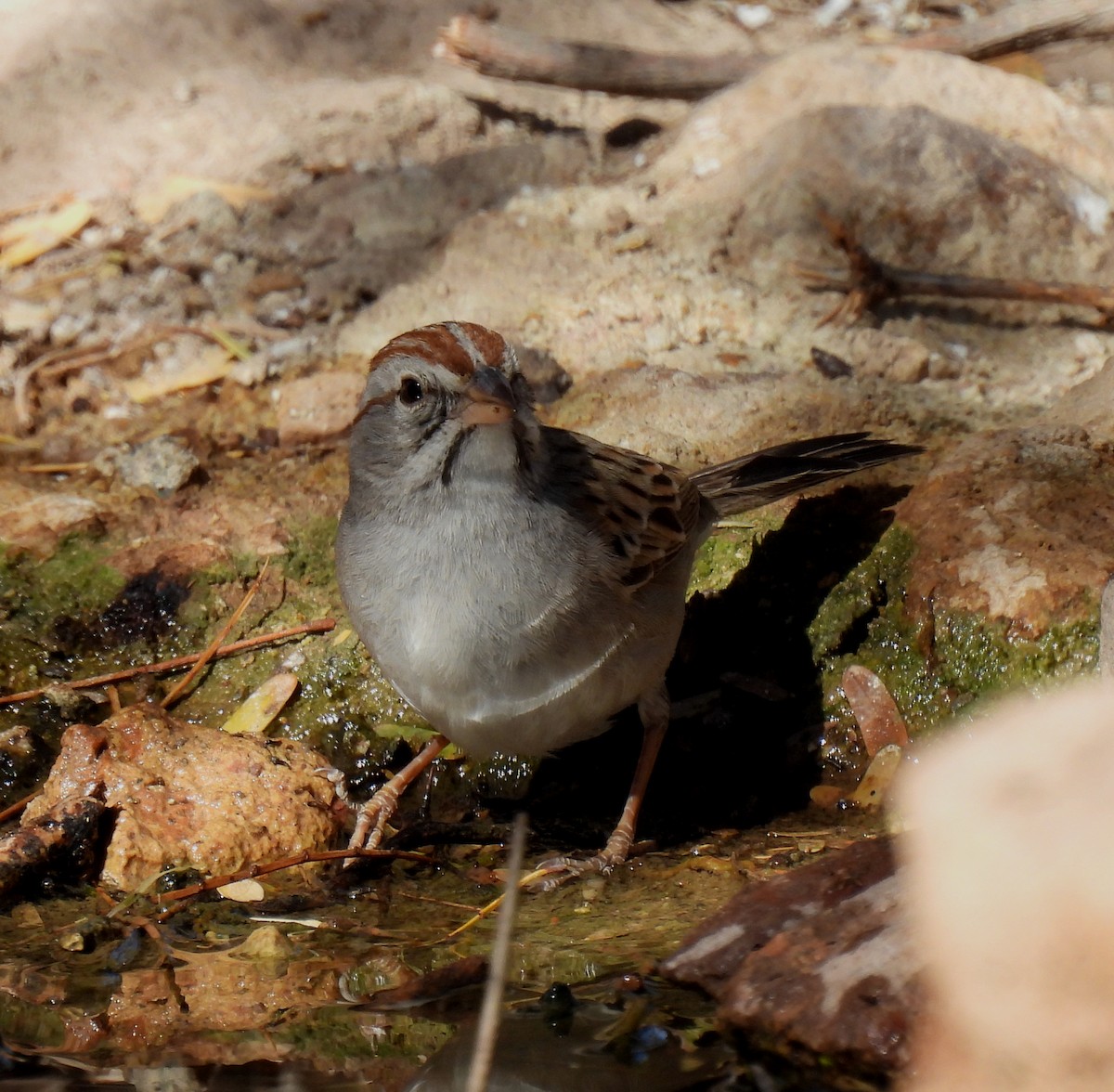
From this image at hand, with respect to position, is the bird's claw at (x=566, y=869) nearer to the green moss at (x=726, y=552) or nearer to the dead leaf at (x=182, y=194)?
the green moss at (x=726, y=552)

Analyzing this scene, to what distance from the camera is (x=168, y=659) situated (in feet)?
14.6

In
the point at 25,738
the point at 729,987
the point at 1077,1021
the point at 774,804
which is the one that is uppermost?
the point at 1077,1021

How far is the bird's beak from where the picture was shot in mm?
3299

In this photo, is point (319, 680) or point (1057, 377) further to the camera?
point (1057, 377)

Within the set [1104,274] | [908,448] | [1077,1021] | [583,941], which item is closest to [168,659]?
[583,941]

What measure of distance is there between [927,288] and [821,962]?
11.2ft

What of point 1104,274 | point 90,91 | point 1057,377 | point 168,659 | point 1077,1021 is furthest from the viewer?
point 90,91

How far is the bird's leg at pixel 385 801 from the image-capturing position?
12.6 ft

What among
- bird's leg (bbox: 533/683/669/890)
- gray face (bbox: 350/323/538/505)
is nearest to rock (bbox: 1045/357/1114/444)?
bird's leg (bbox: 533/683/669/890)

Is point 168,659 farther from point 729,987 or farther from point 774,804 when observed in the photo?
point 729,987

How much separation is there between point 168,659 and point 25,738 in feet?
1.61

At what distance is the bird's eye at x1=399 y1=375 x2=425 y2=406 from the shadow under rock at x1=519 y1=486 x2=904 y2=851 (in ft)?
4.26

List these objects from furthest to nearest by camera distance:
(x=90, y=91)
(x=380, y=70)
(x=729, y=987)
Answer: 1. (x=380, y=70)
2. (x=90, y=91)
3. (x=729, y=987)

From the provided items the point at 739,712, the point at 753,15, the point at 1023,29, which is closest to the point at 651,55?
the point at 753,15
